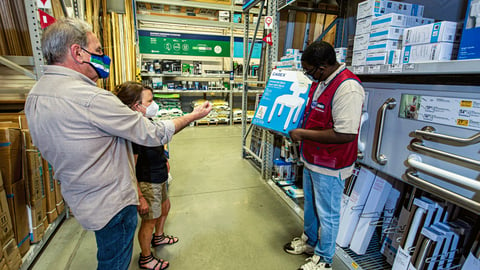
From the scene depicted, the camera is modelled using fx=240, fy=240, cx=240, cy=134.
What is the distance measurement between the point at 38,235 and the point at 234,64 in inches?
248

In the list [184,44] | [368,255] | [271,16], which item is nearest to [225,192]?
[368,255]

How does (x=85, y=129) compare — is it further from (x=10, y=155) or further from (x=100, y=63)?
(x=10, y=155)

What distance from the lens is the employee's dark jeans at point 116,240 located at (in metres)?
Answer: 1.24

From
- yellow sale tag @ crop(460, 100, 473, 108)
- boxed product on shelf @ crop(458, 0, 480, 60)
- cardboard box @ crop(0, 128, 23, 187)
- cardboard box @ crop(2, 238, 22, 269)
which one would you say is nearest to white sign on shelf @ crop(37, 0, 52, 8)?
cardboard box @ crop(0, 128, 23, 187)

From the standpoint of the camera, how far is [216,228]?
2473mm

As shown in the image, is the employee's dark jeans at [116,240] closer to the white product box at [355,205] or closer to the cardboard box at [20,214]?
the cardboard box at [20,214]

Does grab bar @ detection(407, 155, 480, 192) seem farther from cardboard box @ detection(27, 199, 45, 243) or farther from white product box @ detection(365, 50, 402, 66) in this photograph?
cardboard box @ detection(27, 199, 45, 243)

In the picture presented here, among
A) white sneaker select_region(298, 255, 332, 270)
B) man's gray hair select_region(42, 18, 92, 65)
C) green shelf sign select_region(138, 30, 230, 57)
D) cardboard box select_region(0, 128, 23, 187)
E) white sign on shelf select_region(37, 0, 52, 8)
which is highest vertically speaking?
green shelf sign select_region(138, 30, 230, 57)

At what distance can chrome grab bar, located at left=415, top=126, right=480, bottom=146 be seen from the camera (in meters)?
1.06

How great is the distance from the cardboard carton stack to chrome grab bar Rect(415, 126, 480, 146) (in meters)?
0.43

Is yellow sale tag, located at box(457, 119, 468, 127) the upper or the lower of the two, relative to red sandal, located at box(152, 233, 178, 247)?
upper

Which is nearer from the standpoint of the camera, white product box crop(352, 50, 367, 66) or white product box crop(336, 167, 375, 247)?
white product box crop(352, 50, 367, 66)

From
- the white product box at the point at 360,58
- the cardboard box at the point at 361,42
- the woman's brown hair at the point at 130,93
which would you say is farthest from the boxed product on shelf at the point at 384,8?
the woman's brown hair at the point at 130,93

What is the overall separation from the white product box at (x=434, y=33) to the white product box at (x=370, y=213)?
41.1 inches
